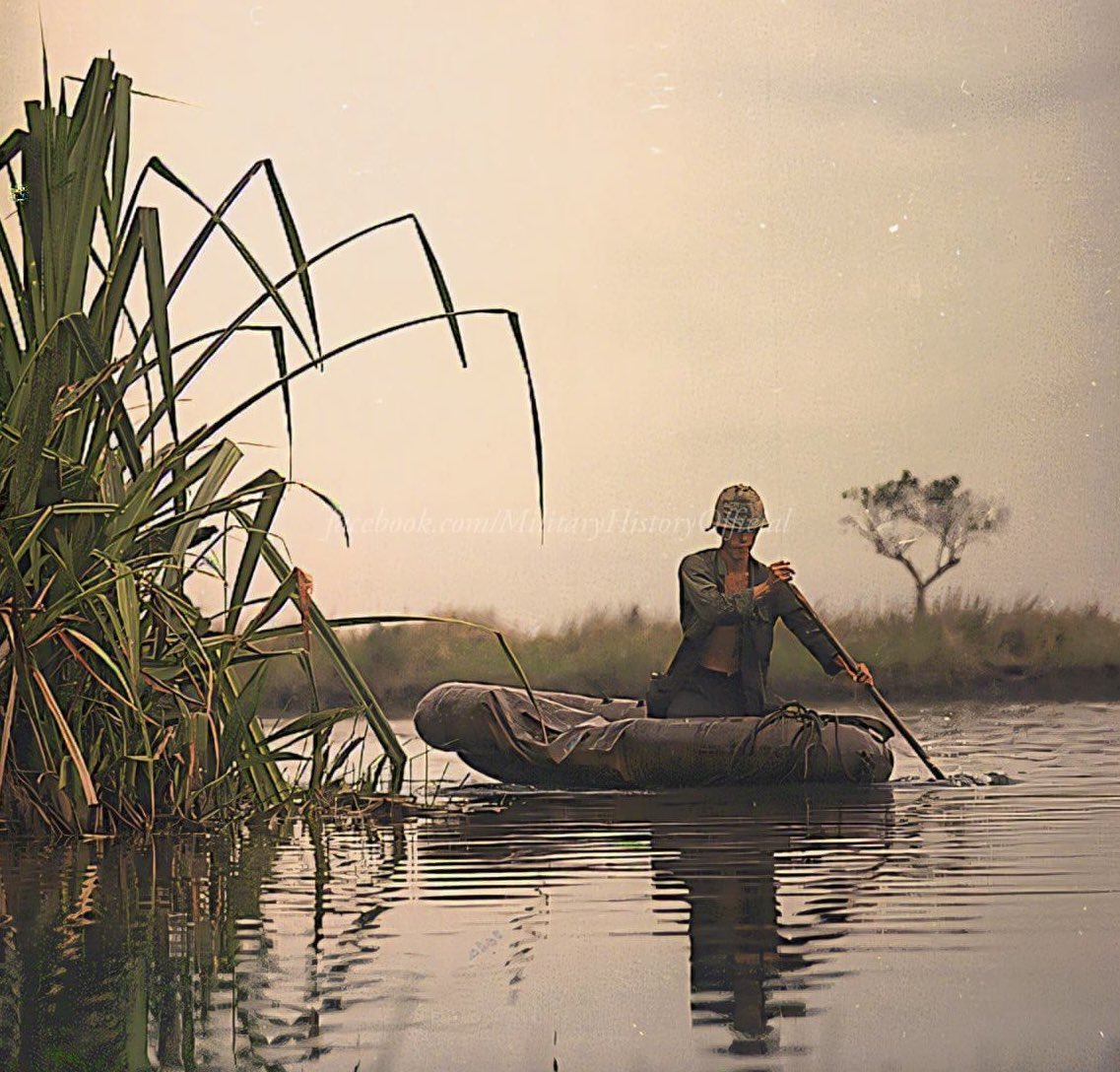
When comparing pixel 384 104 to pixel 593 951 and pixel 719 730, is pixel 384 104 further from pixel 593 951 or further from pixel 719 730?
pixel 593 951

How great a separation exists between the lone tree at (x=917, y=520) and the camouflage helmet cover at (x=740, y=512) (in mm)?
4989

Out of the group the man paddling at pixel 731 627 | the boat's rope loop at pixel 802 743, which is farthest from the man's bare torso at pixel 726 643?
the boat's rope loop at pixel 802 743

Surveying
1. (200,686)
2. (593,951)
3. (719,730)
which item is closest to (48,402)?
(200,686)

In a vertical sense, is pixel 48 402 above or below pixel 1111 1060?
above

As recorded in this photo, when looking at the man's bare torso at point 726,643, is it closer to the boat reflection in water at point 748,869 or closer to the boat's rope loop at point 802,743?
the boat's rope loop at point 802,743

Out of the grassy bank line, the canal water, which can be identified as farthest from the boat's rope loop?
the grassy bank line

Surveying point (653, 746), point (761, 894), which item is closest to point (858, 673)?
point (653, 746)

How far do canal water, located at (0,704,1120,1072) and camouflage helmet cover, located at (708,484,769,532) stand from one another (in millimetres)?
1988

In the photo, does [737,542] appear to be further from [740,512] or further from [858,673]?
[858,673]

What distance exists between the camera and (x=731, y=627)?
514 centimetres

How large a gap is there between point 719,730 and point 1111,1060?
346 cm

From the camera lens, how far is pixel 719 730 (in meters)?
4.71

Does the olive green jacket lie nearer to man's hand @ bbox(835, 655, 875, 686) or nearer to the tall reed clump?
man's hand @ bbox(835, 655, 875, 686)

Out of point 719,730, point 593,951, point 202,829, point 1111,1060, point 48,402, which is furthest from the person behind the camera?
point 719,730
